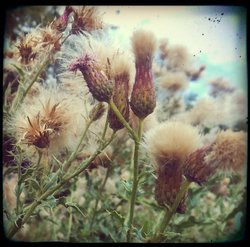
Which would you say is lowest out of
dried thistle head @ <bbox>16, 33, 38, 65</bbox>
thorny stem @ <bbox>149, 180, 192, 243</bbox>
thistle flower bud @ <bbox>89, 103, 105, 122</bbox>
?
thorny stem @ <bbox>149, 180, 192, 243</bbox>

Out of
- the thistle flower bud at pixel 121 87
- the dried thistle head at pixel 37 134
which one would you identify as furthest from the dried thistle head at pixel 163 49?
the dried thistle head at pixel 37 134

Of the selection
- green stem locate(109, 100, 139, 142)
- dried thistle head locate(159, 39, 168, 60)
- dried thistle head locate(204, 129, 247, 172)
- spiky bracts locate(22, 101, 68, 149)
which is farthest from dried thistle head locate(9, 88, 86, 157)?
dried thistle head locate(204, 129, 247, 172)

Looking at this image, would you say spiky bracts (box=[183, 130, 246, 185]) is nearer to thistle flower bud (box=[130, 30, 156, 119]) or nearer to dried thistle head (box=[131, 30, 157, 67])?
thistle flower bud (box=[130, 30, 156, 119])

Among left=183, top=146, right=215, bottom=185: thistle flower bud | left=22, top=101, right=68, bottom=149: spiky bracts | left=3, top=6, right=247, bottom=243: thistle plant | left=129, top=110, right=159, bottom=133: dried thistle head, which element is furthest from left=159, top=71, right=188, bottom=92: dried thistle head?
left=22, top=101, right=68, bottom=149: spiky bracts

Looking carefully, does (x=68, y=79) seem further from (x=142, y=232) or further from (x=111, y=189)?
(x=142, y=232)

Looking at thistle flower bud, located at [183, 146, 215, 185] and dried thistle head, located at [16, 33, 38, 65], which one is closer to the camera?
thistle flower bud, located at [183, 146, 215, 185]

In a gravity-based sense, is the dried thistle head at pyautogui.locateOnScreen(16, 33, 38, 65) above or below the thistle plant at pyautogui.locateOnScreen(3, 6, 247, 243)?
above
